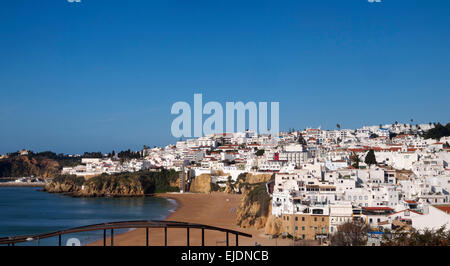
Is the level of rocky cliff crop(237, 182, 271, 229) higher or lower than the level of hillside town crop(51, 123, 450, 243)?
lower

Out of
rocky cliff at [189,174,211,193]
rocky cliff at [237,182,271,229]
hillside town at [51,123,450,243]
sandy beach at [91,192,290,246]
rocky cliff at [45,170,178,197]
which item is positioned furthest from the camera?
rocky cliff at [45,170,178,197]

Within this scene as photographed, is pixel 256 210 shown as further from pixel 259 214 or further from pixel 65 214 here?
pixel 65 214

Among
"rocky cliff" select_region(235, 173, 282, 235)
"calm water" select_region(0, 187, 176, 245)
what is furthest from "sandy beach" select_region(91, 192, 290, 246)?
"calm water" select_region(0, 187, 176, 245)

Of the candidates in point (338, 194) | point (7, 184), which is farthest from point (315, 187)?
point (7, 184)

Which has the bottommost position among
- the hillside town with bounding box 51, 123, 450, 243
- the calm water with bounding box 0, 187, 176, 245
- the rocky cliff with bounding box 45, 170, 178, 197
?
the calm water with bounding box 0, 187, 176, 245

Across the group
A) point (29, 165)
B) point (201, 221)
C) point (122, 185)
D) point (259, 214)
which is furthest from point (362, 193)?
point (29, 165)

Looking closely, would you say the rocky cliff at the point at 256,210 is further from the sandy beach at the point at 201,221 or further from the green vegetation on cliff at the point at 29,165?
the green vegetation on cliff at the point at 29,165

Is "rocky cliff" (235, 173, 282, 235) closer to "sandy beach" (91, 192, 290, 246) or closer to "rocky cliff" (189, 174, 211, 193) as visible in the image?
"sandy beach" (91, 192, 290, 246)

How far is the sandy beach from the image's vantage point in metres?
17.0

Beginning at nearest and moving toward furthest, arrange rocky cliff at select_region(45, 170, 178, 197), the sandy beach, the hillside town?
the hillside town < the sandy beach < rocky cliff at select_region(45, 170, 178, 197)

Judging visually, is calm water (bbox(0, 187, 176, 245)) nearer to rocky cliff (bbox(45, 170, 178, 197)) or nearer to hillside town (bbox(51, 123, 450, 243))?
rocky cliff (bbox(45, 170, 178, 197))

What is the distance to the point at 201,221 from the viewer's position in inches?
979

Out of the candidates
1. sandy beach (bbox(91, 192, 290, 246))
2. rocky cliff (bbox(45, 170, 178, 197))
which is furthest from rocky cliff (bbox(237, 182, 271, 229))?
rocky cliff (bbox(45, 170, 178, 197))

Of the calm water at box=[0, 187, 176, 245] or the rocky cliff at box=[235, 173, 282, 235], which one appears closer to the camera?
the rocky cliff at box=[235, 173, 282, 235]
